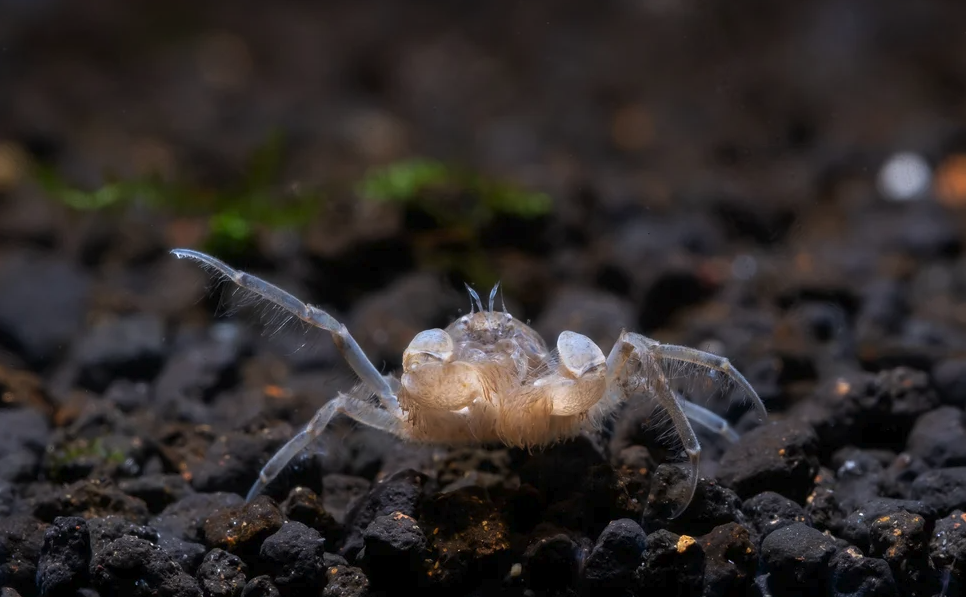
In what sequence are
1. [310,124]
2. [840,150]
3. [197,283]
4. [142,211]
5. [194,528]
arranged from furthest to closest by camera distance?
[310,124]
[840,150]
[142,211]
[197,283]
[194,528]

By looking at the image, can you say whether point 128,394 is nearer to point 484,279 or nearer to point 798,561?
point 484,279

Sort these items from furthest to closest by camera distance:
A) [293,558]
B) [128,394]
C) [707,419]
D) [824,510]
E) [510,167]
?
[510,167]
[128,394]
[707,419]
[824,510]
[293,558]

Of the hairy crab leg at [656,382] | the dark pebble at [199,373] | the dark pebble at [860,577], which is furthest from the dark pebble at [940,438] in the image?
the dark pebble at [199,373]

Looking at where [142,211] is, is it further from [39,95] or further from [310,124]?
[39,95]

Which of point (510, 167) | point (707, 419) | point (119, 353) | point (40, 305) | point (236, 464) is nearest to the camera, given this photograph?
point (236, 464)

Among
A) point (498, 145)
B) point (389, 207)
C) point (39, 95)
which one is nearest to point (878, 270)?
point (389, 207)

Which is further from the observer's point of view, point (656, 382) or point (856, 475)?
point (856, 475)

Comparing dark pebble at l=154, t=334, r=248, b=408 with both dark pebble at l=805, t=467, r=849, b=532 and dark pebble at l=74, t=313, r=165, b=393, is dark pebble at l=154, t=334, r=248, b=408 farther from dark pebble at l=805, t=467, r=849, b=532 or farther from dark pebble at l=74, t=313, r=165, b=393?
dark pebble at l=805, t=467, r=849, b=532

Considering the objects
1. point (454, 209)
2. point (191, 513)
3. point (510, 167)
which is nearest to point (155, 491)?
point (191, 513)
